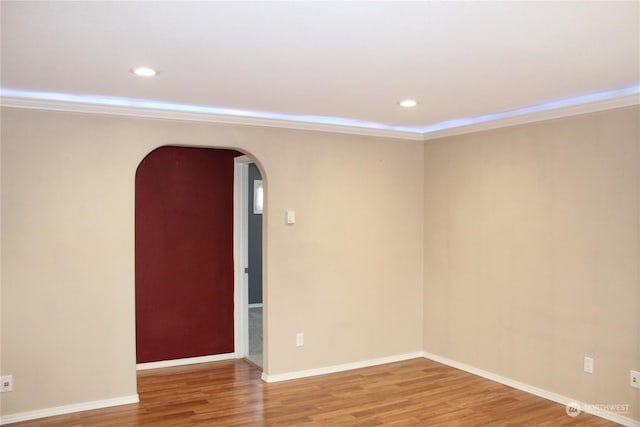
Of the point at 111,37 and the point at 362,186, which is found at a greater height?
the point at 111,37

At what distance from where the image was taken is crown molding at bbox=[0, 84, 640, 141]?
3777 mm

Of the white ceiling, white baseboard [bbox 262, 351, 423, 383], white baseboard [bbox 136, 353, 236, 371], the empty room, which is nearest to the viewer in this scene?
the white ceiling

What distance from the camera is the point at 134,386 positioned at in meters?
4.19

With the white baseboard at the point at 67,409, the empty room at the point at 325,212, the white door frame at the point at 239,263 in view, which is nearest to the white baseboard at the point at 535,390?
the empty room at the point at 325,212

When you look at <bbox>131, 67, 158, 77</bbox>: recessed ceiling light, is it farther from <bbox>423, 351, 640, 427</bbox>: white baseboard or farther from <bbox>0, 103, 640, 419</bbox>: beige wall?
<bbox>423, 351, 640, 427</bbox>: white baseboard

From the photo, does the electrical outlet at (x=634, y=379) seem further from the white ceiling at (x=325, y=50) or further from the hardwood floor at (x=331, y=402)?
the white ceiling at (x=325, y=50)

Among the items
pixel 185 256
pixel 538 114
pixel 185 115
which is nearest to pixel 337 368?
pixel 185 256

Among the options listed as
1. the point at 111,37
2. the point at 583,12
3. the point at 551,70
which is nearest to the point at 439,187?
the point at 551,70

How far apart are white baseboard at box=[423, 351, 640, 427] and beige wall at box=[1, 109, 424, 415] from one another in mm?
643

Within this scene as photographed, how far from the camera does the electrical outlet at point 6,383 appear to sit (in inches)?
148

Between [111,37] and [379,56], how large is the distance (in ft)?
4.48

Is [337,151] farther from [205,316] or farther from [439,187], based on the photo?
[205,316]

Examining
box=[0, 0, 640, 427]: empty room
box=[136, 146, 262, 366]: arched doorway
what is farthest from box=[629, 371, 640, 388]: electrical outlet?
box=[136, 146, 262, 366]: arched doorway

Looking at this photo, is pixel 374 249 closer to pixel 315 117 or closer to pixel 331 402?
pixel 315 117
